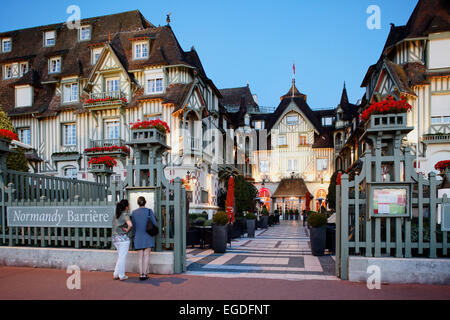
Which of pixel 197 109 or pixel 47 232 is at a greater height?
pixel 197 109

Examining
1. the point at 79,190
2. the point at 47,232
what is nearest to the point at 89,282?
the point at 47,232

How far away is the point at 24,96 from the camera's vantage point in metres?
25.2

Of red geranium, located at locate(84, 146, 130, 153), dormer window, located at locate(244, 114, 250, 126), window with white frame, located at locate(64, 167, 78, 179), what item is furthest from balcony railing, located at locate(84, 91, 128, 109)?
dormer window, located at locate(244, 114, 250, 126)

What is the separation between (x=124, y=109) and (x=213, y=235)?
567 inches

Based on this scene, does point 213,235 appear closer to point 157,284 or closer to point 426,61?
point 157,284

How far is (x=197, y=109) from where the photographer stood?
22.6 metres

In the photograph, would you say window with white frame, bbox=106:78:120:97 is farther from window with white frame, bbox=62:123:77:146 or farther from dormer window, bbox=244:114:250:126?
dormer window, bbox=244:114:250:126

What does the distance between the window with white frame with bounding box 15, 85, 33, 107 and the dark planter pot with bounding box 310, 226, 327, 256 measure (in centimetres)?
2283

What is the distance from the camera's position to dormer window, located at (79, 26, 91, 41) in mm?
26328

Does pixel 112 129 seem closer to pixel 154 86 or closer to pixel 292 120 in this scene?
pixel 154 86

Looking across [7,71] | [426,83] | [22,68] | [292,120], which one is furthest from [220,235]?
[292,120]

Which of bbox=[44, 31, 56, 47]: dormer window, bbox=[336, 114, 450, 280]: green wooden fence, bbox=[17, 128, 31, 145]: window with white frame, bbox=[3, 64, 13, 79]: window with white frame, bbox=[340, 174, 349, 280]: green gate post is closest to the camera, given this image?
bbox=[336, 114, 450, 280]: green wooden fence

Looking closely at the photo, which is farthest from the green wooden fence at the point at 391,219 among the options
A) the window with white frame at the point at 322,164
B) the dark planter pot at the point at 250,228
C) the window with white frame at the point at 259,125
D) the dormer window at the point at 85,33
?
the window with white frame at the point at 259,125

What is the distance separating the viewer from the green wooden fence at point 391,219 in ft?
21.4
